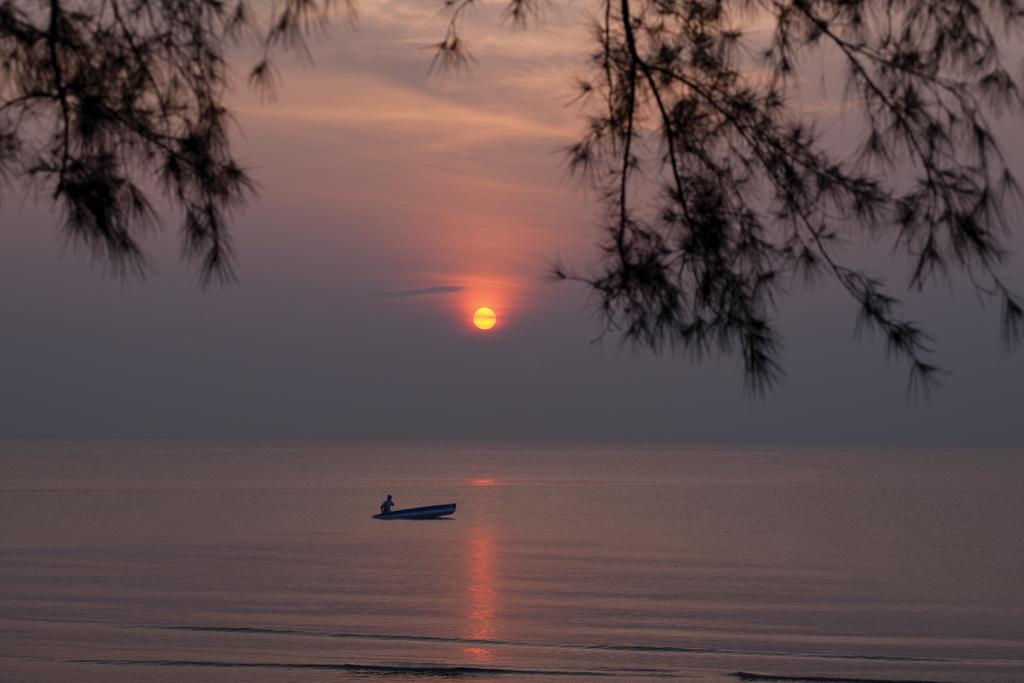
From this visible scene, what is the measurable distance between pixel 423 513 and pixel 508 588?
26.3 m

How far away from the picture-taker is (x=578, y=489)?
89.8 m

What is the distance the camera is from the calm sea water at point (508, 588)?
20.3 m

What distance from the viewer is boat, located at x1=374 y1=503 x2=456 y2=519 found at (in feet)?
188

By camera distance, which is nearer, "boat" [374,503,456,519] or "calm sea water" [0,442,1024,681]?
"calm sea water" [0,442,1024,681]

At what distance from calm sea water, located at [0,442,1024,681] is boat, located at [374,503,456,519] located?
89 cm

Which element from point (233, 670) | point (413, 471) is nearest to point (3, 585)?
point (233, 670)

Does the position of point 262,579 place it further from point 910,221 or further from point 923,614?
point 910,221

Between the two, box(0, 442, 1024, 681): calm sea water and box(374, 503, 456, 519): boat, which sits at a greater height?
box(374, 503, 456, 519): boat

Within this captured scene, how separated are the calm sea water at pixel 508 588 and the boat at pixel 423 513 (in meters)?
0.89

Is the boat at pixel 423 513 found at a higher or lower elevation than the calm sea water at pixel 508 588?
higher

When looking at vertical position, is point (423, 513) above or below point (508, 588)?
above

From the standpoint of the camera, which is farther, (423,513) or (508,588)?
(423,513)

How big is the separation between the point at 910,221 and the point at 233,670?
16418 millimetres

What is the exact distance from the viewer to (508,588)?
33.0 m
